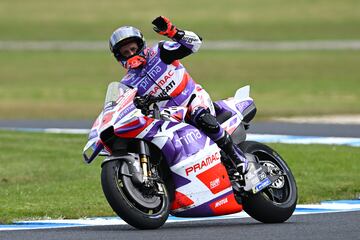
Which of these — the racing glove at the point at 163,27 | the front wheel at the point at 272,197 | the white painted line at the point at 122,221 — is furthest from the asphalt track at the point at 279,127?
the racing glove at the point at 163,27

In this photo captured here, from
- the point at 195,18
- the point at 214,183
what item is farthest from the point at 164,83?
the point at 195,18

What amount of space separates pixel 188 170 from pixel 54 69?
35281 millimetres

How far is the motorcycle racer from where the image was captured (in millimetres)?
9625

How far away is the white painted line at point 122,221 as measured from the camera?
977cm

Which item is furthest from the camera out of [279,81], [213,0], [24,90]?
[213,0]

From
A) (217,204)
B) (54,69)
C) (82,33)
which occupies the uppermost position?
(217,204)

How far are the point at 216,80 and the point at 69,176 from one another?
2430 cm

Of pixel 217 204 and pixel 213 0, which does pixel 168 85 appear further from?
pixel 213 0

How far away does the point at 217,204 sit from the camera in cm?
959

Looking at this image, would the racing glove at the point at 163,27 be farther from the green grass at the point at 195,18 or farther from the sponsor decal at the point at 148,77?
the green grass at the point at 195,18

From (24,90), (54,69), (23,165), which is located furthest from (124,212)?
(54,69)

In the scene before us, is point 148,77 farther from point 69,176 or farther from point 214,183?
point 69,176

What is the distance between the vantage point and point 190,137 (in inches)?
377

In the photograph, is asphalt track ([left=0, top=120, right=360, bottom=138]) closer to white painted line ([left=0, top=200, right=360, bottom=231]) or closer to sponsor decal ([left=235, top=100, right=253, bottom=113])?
white painted line ([left=0, top=200, right=360, bottom=231])
